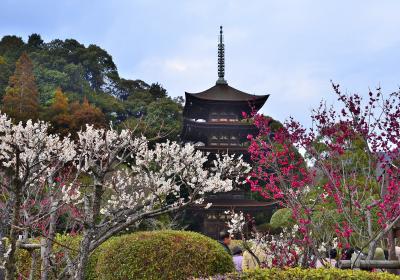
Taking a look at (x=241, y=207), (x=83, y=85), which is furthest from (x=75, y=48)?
(x=241, y=207)

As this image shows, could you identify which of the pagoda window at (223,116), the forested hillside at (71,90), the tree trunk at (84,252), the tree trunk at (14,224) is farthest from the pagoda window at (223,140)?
the tree trunk at (14,224)

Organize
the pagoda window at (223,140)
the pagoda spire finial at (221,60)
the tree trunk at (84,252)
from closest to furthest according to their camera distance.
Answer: the tree trunk at (84,252)
the pagoda window at (223,140)
the pagoda spire finial at (221,60)

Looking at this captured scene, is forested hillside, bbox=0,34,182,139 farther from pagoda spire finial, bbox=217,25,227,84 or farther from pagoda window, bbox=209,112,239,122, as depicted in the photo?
pagoda spire finial, bbox=217,25,227,84

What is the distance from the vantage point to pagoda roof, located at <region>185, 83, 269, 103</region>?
28609 millimetres

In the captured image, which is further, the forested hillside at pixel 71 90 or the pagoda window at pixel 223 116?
the forested hillside at pixel 71 90

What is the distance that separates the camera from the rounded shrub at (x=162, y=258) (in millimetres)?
7531

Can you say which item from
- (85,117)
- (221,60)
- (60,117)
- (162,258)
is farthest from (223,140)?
(162,258)

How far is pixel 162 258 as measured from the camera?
7594 millimetres

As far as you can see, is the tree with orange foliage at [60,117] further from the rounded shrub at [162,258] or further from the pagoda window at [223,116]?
the rounded shrub at [162,258]

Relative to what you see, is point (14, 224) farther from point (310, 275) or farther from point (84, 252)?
point (310, 275)

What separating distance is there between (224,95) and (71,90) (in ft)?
80.6

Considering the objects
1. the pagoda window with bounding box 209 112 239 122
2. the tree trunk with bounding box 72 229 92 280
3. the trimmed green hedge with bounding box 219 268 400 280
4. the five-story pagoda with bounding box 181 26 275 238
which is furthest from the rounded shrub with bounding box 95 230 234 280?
the pagoda window with bounding box 209 112 239 122

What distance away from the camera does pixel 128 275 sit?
7594 millimetres

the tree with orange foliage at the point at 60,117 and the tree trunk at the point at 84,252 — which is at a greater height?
the tree with orange foliage at the point at 60,117
